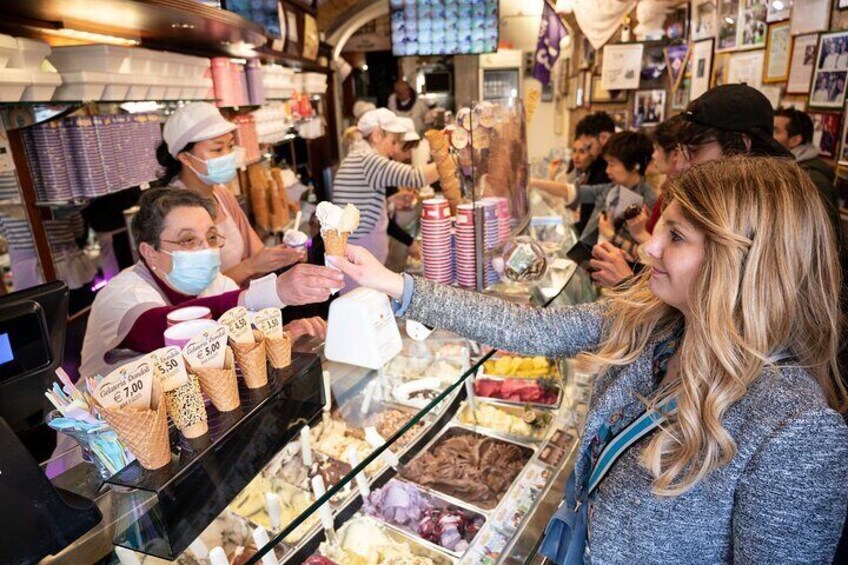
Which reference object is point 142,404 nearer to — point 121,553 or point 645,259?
point 121,553

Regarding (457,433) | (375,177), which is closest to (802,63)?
(375,177)

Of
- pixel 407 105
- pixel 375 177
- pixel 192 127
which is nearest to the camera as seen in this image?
pixel 192 127

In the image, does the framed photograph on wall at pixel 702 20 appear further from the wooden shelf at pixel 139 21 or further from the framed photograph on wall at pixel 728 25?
the wooden shelf at pixel 139 21

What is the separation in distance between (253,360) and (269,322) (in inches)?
5.3

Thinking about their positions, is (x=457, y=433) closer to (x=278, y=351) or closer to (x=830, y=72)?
Answer: (x=278, y=351)

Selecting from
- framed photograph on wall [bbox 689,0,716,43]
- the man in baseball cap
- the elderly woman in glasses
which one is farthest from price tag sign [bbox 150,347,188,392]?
framed photograph on wall [bbox 689,0,716,43]

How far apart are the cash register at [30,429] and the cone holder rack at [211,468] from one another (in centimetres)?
11

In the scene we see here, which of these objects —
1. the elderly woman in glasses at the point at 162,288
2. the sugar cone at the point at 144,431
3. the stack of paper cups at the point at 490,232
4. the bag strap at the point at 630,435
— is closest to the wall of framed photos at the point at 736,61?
the stack of paper cups at the point at 490,232

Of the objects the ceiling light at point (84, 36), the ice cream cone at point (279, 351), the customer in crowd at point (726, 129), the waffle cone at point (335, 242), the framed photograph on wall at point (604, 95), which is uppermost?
the ceiling light at point (84, 36)

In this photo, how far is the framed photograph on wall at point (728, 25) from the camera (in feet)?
16.8

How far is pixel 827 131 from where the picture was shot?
12.3 feet

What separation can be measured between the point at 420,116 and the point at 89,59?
9506mm

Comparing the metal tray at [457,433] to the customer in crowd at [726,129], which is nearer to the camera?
the metal tray at [457,433]

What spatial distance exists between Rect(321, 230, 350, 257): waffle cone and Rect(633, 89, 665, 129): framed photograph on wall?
6658 millimetres
